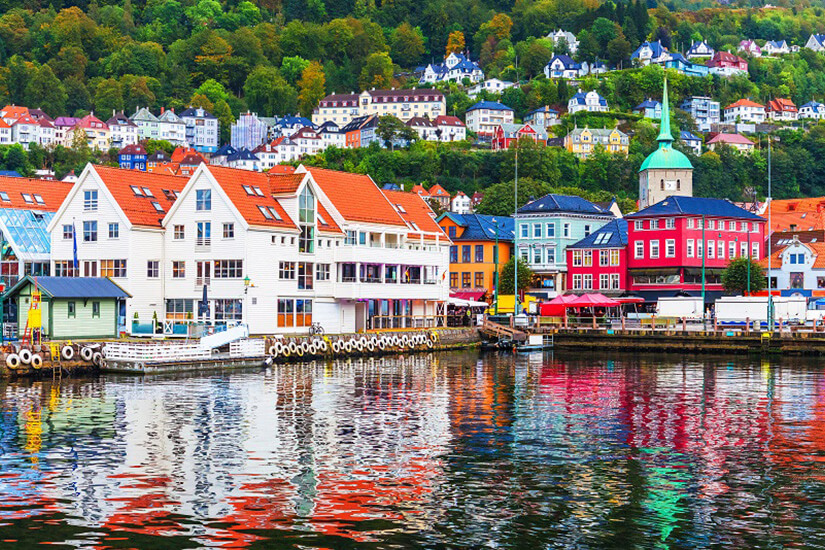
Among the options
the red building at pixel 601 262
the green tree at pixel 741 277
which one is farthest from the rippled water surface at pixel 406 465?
the red building at pixel 601 262

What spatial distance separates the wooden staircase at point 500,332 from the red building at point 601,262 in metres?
26.7

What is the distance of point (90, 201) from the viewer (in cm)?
7825

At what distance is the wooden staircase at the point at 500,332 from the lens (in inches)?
3575

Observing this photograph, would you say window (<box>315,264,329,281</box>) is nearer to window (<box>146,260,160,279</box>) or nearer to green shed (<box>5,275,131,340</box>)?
window (<box>146,260,160,279</box>)

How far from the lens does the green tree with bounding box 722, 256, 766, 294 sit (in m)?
110

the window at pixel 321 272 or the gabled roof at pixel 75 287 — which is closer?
the gabled roof at pixel 75 287

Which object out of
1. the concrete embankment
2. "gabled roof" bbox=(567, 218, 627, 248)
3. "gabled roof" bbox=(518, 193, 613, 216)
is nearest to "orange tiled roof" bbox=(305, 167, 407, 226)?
the concrete embankment

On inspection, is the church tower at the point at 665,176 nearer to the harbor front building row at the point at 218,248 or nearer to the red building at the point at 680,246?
the red building at the point at 680,246

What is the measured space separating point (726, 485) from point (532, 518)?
23.5ft

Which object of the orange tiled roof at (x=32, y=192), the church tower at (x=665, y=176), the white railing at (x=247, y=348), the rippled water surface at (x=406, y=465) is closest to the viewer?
the rippled water surface at (x=406, y=465)

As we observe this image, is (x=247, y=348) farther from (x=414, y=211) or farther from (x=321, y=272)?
(x=414, y=211)

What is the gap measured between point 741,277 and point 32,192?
2606 inches

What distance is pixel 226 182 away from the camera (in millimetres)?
77312

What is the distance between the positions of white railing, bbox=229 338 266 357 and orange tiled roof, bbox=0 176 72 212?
2588cm
